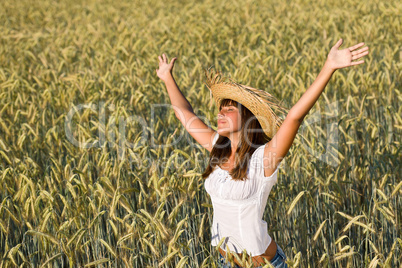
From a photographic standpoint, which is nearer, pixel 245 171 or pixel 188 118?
pixel 245 171

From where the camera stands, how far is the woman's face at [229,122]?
163 cm

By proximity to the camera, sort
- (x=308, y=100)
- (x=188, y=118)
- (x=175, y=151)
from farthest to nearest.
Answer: (x=175, y=151), (x=188, y=118), (x=308, y=100)

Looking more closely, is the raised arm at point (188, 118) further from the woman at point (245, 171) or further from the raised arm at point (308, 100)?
the raised arm at point (308, 100)

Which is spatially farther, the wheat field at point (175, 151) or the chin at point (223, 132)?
the wheat field at point (175, 151)

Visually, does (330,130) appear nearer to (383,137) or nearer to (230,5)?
(383,137)

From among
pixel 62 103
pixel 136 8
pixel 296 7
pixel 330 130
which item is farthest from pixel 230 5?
pixel 330 130

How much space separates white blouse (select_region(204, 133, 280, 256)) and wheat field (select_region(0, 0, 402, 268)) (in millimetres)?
136

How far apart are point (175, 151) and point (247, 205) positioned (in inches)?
25.6

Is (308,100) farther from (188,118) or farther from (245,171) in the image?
(188,118)

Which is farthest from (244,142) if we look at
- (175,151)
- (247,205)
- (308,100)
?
(175,151)

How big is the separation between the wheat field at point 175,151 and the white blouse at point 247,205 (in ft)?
0.45

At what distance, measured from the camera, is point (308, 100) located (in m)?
1.39

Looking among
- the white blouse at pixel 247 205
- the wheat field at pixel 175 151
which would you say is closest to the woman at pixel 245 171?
the white blouse at pixel 247 205

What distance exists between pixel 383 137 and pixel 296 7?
4691mm
